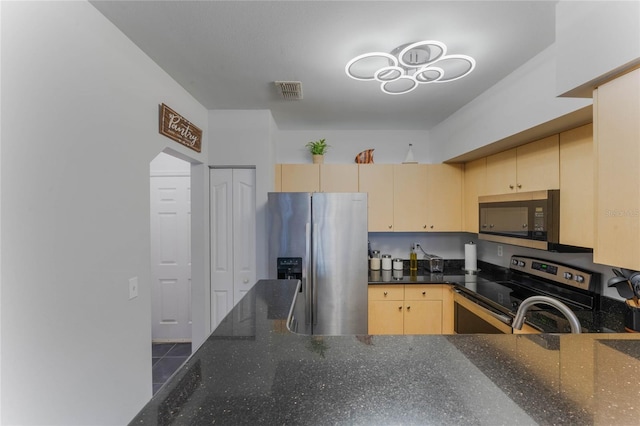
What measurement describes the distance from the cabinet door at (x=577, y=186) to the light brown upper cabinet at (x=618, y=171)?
2.48ft

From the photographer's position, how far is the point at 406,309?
2.70 meters

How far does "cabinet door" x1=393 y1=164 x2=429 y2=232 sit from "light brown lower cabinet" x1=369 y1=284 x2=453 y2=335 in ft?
2.21

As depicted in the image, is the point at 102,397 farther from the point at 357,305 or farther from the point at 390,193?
the point at 390,193

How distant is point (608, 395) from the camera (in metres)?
0.57

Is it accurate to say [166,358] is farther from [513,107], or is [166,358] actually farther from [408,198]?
[513,107]

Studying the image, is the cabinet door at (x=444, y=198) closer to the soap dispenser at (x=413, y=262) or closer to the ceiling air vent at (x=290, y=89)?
the soap dispenser at (x=413, y=262)

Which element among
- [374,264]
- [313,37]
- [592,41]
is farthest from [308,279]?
[592,41]

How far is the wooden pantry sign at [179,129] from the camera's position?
188 cm

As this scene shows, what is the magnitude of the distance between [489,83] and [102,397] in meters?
3.05

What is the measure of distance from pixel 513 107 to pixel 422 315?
1.92 m

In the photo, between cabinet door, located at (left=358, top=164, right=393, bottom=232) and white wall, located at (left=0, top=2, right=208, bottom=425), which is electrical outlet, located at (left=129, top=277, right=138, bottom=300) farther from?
cabinet door, located at (left=358, top=164, right=393, bottom=232)

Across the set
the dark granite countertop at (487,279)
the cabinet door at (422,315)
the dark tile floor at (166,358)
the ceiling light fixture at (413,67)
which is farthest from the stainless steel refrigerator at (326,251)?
the dark tile floor at (166,358)

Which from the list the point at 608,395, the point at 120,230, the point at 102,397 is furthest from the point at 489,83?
the point at 102,397

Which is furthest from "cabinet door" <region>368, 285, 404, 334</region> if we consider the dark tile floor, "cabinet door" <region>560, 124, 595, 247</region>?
the dark tile floor
